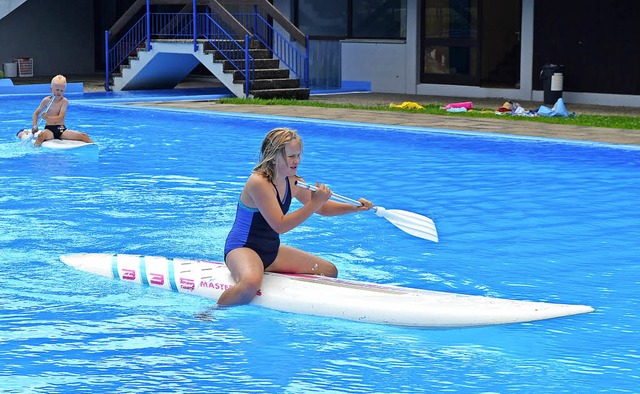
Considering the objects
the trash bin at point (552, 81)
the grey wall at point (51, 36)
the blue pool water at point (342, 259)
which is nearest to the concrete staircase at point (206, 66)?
the trash bin at point (552, 81)

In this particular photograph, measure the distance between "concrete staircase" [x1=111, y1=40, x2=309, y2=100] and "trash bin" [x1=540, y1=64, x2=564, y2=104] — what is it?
190 inches

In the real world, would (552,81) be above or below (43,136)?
above

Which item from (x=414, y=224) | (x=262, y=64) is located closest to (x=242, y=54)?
(x=262, y=64)

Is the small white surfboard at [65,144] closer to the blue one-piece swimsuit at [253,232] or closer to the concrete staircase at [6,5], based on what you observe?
the blue one-piece swimsuit at [253,232]

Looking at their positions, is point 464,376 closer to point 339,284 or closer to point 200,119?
point 339,284

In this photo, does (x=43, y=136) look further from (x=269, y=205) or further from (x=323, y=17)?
(x=323, y=17)

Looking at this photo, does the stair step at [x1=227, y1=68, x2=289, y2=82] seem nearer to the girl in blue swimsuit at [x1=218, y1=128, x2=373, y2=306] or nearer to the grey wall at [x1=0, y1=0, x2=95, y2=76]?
the grey wall at [x1=0, y1=0, x2=95, y2=76]

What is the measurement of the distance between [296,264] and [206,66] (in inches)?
641

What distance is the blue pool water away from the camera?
605cm

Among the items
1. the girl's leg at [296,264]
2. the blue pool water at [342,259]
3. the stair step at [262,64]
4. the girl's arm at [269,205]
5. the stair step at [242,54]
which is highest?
the stair step at [242,54]

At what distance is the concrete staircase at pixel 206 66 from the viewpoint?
22.4m

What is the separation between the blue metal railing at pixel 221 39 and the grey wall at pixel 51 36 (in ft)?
7.79

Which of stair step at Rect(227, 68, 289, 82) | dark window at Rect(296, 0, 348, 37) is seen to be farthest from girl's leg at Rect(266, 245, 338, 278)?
dark window at Rect(296, 0, 348, 37)

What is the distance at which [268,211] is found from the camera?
6910 mm
